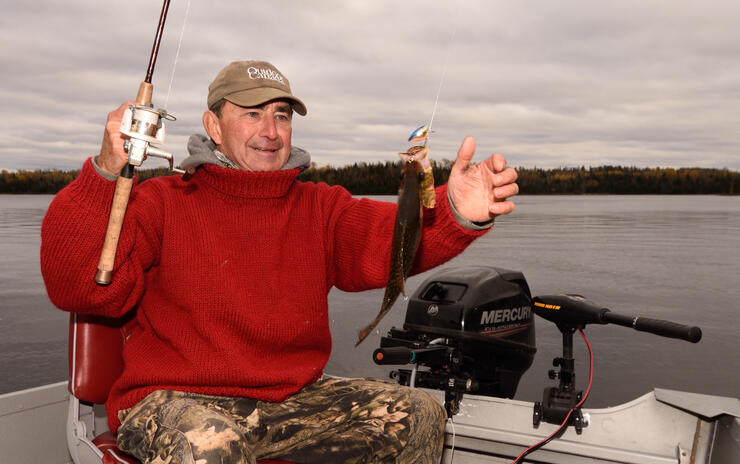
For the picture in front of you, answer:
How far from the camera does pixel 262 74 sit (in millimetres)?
2826

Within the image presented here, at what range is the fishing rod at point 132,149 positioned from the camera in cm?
200

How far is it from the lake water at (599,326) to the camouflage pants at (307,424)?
15.2ft

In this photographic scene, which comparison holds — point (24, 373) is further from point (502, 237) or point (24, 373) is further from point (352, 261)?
point (502, 237)

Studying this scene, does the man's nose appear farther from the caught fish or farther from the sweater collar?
the caught fish

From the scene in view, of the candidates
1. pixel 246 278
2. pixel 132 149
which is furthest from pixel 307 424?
pixel 132 149

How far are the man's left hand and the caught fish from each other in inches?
13.3

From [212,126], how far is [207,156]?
0.37 metres

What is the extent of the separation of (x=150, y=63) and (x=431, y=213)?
1.36 m

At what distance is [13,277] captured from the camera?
49.8 feet

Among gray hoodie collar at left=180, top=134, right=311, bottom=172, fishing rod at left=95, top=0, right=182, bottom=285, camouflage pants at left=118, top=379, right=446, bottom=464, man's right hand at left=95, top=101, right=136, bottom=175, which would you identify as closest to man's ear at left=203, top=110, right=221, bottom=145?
gray hoodie collar at left=180, top=134, right=311, bottom=172

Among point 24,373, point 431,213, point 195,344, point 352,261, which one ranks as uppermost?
point 431,213

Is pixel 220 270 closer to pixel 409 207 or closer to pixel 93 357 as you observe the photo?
pixel 93 357

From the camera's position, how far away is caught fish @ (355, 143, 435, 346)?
1.74 m

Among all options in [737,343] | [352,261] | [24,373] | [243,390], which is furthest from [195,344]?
[737,343]
